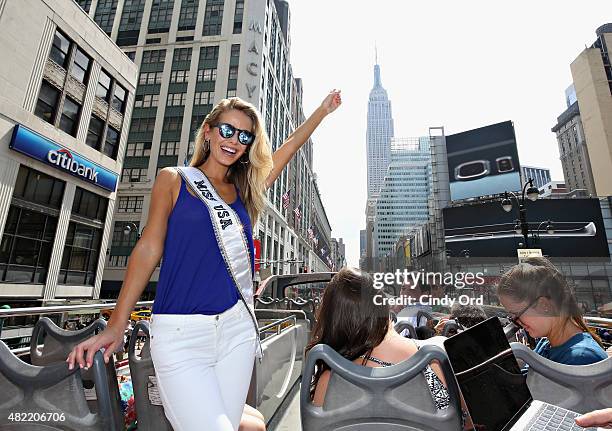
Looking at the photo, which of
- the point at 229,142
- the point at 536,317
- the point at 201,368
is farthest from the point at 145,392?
the point at 536,317

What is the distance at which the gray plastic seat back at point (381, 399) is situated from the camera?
1429 millimetres

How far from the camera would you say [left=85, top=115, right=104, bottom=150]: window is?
2151 cm

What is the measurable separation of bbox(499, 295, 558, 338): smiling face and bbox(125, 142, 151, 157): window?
134 feet

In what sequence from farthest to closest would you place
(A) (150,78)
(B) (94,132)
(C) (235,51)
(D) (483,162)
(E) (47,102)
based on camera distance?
(A) (150,78), (C) (235,51), (D) (483,162), (B) (94,132), (E) (47,102)

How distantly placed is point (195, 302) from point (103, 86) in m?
27.5

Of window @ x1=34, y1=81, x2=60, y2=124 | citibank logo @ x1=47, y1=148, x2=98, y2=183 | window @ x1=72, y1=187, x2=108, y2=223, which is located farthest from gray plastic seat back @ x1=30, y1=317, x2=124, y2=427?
window @ x1=72, y1=187, x2=108, y2=223

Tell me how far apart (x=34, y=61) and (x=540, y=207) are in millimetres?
46263

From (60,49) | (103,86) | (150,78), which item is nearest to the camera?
(60,49)

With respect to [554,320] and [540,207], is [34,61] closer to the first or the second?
[554,320]

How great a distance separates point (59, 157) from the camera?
1831 centimetres

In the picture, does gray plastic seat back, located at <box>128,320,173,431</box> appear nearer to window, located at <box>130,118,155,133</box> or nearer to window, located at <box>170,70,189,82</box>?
window, located at <box>130,118,155,133</box>

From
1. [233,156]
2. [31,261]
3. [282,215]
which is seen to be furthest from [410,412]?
[282,215]

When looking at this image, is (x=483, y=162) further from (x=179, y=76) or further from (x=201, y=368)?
(x=201, y=368)

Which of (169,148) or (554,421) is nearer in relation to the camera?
(554,421)
